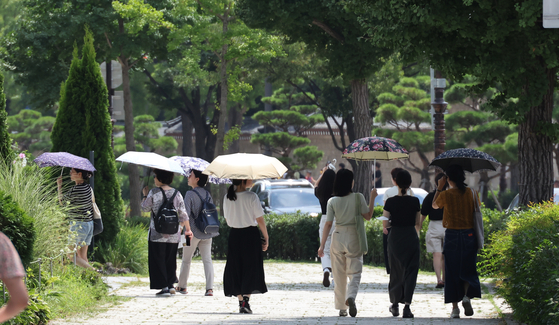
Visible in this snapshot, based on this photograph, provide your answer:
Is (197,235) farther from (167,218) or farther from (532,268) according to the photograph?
(532,268)

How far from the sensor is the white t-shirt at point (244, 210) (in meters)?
8.83

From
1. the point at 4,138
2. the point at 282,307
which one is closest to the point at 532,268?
the point at 282,307

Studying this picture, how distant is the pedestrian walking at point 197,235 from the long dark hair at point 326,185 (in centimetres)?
190

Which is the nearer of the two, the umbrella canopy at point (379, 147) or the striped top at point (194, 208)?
the striped top at point (194, 208)

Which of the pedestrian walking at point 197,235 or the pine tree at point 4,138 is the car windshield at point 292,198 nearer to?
the pedestrian walking at point 197,235

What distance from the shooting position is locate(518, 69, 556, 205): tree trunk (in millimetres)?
12133

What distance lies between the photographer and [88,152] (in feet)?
44.6

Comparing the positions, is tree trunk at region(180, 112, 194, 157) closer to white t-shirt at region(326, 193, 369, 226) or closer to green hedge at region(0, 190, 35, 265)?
white t-shirt at region(326, 193, 369, 226)

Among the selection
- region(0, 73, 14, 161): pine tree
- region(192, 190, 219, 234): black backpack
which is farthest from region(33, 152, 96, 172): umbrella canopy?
region(192, 190, 219, 234): black backpack

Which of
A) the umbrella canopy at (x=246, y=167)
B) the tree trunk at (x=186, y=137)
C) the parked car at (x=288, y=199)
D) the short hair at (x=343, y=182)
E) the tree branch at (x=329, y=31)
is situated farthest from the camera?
the tree trunk at (x=186, y=137)

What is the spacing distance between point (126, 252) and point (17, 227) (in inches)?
273

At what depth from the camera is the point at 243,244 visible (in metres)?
8.93

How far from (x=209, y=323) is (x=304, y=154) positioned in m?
27.1

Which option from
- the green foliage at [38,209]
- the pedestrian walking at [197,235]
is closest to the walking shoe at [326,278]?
the pedestrian walking at [197,235]
